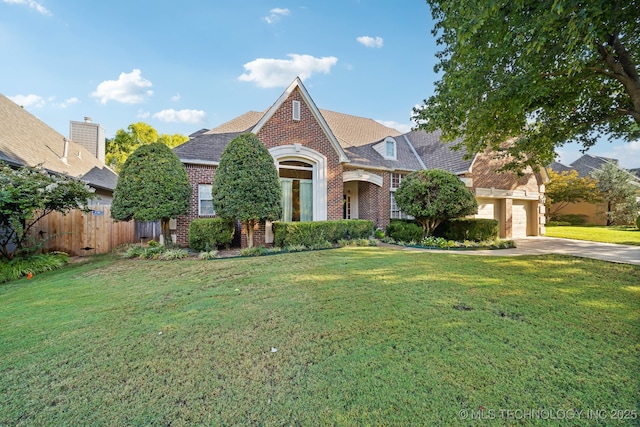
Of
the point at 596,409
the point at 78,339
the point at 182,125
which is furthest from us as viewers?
the point at 182,125

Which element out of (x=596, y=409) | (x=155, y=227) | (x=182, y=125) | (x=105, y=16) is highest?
(x=182, y=125)

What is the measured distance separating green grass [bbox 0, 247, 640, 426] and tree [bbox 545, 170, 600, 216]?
73.4 ft

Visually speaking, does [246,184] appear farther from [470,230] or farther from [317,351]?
[470,230]

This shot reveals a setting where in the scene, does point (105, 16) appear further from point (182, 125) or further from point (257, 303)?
point (182, 125)

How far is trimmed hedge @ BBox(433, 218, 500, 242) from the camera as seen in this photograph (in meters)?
12.5

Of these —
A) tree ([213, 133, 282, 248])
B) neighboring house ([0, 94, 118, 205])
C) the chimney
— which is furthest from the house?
the chimney

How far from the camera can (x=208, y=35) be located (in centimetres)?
1130

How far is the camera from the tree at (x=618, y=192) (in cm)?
2125

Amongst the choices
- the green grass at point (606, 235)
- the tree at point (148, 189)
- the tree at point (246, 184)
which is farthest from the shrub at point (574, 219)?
the tree at point (148, 189)

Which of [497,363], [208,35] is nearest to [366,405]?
[497,363]

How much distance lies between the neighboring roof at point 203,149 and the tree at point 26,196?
11.4ft

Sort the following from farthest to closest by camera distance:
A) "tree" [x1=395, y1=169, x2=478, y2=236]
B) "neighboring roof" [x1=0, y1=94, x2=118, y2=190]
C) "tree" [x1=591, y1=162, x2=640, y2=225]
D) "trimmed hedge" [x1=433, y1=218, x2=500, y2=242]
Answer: "tree" [x1=591, y1=162, x2=640, y2=225] → "trimmed hedge" [x1=433, y1=218, x2=500, y2=242] → "tree" [x1=395, y1=169, x2=478, y2=236] → "neighboring roof" [x1=0, y1=94, x2=118, y2=190]

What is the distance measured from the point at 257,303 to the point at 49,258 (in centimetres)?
762

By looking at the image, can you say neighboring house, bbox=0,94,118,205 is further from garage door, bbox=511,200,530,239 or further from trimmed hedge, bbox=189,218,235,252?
garage door, bbox=511,200,530,239
